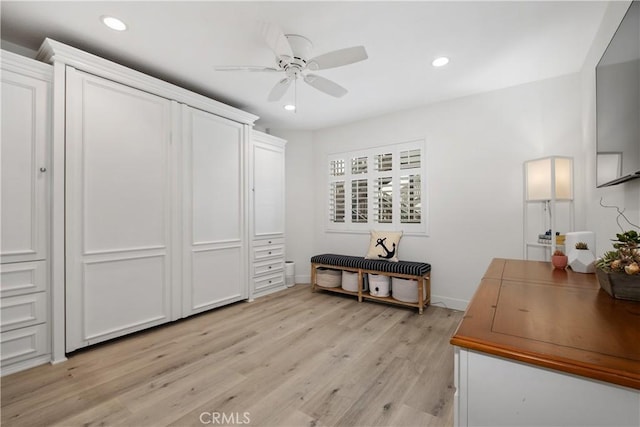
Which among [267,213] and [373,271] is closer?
[373,271]

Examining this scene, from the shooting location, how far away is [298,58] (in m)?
2.24

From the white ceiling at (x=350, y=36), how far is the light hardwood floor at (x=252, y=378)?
2.49 m

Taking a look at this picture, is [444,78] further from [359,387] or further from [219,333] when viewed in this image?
[219,333]

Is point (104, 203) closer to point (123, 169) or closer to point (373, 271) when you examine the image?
point (123, 169)

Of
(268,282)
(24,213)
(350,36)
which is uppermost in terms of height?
(350,36)

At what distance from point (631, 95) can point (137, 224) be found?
11.5 feet

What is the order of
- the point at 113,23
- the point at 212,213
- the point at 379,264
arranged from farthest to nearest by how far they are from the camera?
1. the point at 379,264
2. the point at 212,213
3. the point at 113,23

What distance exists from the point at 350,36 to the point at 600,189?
2.24 metres

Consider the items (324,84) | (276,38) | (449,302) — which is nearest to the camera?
(276,38)

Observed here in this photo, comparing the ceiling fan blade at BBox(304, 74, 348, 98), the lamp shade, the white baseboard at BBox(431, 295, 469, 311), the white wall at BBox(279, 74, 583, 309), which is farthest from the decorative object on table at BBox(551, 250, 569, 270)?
the ceiling fan blade at BBox(304, 74, 348, 98)

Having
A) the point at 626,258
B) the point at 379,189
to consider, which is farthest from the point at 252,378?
the point at 379,189

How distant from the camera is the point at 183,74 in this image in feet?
9.32

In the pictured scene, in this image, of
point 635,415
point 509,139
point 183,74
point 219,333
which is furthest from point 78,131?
point 509,139

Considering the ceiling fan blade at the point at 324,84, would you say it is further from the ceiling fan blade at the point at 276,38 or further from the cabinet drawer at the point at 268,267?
the cabinet drawer at the point at 268,267
